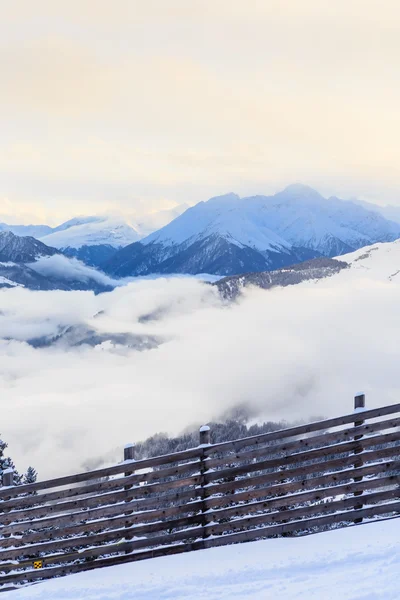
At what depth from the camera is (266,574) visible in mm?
8664

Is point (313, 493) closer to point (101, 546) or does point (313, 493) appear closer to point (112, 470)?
point (112, 470)

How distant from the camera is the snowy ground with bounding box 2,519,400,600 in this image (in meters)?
7.86

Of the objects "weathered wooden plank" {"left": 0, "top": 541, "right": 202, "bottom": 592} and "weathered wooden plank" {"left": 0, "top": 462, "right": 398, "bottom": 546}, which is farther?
"weathered wooden plank" {"left": 0, "top": 541, "right": 202, "bottom": 592}

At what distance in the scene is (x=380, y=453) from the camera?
9992 millimetres

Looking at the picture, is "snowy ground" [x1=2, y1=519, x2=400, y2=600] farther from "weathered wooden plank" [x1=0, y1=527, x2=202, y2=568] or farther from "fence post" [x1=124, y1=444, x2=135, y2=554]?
"fence post" [x1=124, y1=444, x2=135, y2=554]

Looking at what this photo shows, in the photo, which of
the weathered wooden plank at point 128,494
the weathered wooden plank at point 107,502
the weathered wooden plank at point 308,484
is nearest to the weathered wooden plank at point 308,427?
the weathered wooden plank at point 128,494

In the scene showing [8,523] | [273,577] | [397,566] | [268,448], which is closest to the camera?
[397,566]

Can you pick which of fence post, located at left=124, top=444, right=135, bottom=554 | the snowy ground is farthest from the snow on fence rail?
the snowy ground

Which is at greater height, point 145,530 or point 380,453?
point 380,453

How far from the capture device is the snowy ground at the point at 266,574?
7863 millimetres

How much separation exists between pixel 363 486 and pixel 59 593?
4.82m

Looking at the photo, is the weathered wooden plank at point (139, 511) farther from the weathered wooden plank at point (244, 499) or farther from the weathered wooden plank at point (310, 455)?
the weathered wooden plank at point (310, 455)

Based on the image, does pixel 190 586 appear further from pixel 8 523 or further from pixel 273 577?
pixel 8 523

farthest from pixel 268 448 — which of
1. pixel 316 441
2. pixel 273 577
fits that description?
pixel 273 577
